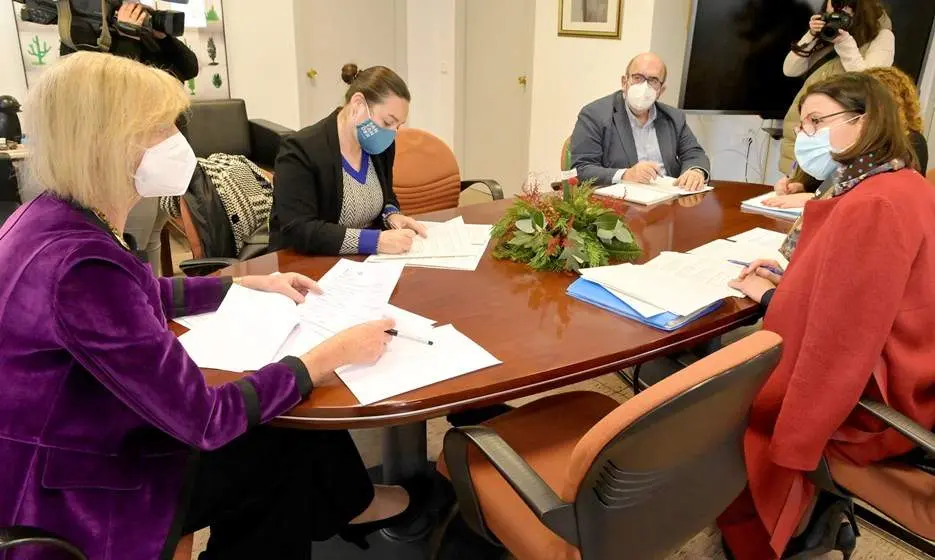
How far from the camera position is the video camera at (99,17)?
269cm

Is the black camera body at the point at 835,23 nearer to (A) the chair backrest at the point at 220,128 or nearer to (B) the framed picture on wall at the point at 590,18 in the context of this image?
(B) the framed picture on wall at the point at 590,18

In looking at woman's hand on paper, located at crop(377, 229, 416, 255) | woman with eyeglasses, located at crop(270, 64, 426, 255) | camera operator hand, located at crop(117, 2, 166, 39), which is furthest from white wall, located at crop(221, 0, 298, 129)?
woman's hand on paper, located at crop(377, 229, 416, 255)

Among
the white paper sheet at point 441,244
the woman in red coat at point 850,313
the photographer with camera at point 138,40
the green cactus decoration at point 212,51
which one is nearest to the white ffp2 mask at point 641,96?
the white paper sheet at point 441,244

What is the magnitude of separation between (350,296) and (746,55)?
3184mm

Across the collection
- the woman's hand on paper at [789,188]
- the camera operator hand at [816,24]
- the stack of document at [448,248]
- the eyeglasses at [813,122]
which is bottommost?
the stack of document at [448,248]

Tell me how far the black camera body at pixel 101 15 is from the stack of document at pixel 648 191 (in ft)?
6.60

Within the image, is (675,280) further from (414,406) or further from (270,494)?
(270,494)

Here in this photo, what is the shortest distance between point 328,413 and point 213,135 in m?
3.81

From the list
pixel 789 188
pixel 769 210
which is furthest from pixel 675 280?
pixel 789 188

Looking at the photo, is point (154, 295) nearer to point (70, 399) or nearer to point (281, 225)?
point (70, 399)

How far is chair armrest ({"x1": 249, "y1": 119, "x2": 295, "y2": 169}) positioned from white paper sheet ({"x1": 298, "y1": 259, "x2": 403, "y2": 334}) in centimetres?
283

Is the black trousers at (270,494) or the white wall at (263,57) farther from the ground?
the white wall at (263,57)

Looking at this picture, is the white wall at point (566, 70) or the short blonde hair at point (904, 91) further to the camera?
the white wall at point (566, 70)

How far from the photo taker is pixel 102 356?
3.23 ft
